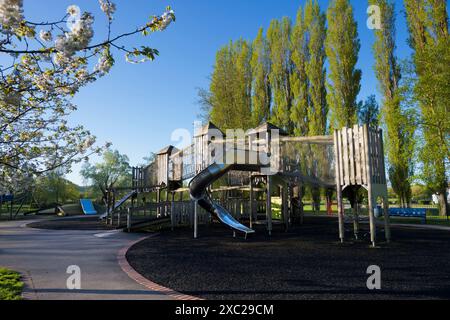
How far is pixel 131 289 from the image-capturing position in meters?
5.03

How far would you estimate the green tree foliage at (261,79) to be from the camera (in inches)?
1297

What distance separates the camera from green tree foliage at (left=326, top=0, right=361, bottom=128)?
91.2ft

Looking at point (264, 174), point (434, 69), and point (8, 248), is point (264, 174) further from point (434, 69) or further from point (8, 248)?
point (434, 69)

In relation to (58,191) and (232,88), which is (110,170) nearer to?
(58,191)

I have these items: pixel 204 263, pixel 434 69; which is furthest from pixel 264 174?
pixel 434 69

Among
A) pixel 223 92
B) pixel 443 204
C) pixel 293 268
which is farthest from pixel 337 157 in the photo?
pixel 223 92

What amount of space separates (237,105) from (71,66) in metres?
25.7

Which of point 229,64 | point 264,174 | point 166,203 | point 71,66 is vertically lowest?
point 166,203

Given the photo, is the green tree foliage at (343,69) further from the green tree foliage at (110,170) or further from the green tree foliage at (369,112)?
the green tree foliage at (110,170)

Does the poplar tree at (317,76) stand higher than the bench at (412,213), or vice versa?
the poplar tree at (317,76)

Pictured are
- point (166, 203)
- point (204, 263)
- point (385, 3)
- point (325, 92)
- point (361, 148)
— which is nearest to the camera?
point (204, 263)

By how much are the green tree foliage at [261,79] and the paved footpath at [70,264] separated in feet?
81.7

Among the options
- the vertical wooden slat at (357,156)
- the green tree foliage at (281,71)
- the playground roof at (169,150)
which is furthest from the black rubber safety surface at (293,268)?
the green tree foliage at (281,71)

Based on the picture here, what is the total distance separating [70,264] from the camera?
7059mm
